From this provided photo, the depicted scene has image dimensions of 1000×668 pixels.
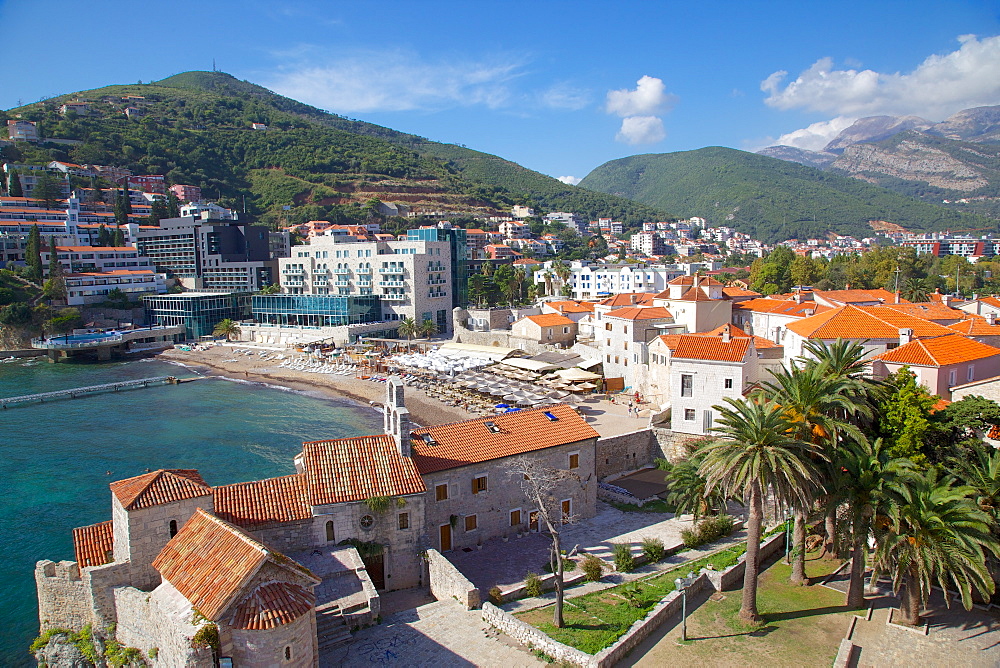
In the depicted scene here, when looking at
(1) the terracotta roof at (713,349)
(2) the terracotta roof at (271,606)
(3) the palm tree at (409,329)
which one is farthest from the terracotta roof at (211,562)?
(3) the palm tree at (409,329)

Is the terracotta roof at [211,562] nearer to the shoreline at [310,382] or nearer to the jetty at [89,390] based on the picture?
the shoreline at [310,382]

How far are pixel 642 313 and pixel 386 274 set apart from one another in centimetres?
4368

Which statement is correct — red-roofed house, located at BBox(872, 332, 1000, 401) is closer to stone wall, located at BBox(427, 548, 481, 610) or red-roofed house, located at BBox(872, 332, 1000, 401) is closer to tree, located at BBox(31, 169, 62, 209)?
stone wall, located at BBox(427, 548, 481, 610)

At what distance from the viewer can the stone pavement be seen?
1493cm

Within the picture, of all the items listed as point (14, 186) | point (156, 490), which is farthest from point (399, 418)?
point (14, 186)

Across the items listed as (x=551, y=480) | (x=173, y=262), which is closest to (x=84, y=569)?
(x=551, y=480)

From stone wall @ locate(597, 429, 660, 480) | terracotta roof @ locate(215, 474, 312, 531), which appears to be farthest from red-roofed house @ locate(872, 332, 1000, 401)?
terracotta roof @ locate(215, 474, 312, 531)

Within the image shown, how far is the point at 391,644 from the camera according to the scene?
1568 centimetres

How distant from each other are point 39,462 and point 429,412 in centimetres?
2419

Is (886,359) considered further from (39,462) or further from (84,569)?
(39,462)

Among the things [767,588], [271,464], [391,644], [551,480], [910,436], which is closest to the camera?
[391,644]

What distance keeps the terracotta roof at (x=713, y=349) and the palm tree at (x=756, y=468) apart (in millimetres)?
14743

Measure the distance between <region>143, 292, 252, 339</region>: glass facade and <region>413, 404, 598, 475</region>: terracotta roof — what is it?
231ft

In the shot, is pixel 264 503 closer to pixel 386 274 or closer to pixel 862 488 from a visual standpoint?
pixel 862 488
